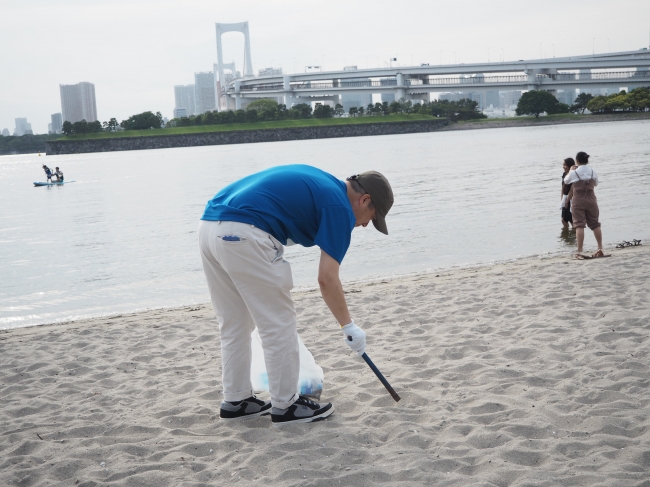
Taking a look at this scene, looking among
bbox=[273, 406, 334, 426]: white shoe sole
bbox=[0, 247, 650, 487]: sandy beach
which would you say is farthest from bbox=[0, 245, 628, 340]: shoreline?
bbox=[273, 406, 334, 426]: white shoe sole

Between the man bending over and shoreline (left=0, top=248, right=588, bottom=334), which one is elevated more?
the man bending over

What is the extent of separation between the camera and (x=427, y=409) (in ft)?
13.0

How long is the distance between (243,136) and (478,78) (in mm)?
37654

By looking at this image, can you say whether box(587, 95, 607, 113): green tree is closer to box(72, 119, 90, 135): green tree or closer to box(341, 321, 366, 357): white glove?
box(72, 119, 90, 135): green tree

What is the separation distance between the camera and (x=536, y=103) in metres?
101

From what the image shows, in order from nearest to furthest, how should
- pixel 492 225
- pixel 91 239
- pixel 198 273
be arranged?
pixel 198 273, pixel 492 225, pixel 91 239

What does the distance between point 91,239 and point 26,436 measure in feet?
46.9

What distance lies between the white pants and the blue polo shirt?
0.20 ft

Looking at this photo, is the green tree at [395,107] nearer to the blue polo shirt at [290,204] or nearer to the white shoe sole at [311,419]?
the white shoe sole at [311,419]

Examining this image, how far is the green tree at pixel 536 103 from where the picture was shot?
101062 millimetres

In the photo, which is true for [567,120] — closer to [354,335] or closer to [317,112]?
[317,112]

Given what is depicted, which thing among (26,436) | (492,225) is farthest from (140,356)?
(492,225)

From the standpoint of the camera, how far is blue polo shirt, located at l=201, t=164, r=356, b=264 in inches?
130

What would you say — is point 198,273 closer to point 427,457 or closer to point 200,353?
point 200,353
